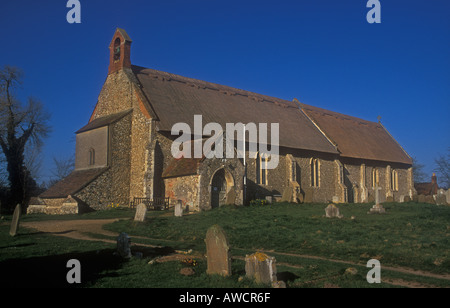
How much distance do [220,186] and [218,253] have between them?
1612cm

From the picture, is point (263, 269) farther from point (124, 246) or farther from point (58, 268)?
point (58, 268)

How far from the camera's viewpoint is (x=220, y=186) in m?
25.5

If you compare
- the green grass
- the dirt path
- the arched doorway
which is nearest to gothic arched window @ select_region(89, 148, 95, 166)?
the dirt path

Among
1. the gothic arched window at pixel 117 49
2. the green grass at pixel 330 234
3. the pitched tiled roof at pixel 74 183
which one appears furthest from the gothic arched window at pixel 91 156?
the green grass at pixel 330 234

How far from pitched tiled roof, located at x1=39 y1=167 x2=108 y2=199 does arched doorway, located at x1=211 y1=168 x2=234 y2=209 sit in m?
7.69

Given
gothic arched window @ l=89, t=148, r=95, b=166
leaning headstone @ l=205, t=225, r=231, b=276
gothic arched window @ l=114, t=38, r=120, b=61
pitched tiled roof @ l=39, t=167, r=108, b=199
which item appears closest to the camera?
leaning headstone @ l=205, t=225, r=231, b=276

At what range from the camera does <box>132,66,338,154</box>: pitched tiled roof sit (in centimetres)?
2902

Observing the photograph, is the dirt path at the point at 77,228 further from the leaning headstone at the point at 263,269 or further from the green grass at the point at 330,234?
the leaning headstone at the point at 263,269

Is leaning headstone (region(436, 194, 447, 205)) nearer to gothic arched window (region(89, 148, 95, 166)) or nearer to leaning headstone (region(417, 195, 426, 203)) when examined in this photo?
leaning headstone (region(417, 195, 426, 203))

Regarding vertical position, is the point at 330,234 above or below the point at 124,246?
below

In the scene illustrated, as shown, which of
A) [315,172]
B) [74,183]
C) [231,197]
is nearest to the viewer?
[231,197]

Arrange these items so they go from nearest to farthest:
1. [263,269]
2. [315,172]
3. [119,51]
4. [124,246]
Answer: [263,269] < [124,246] < [119,51] < [315,172]

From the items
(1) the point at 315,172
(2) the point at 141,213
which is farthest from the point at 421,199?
(2) the point at 141,213
